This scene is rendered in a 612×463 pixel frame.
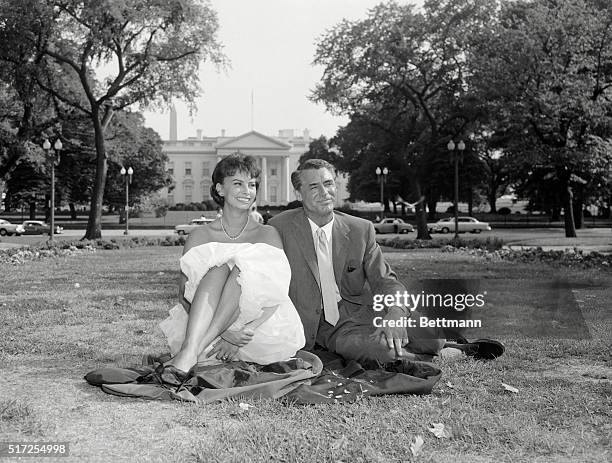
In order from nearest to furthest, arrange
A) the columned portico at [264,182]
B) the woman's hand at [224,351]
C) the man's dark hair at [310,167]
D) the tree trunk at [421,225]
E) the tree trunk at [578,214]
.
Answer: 1. the woman's hand at [224,351]
2. the man's dark hair at [310,167]
3. the tree trunk at [421,225]
4. the tree trunk at [578,214]
5. the columned portico at [264,182]

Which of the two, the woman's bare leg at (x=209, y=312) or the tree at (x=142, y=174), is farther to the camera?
the tree at (x=142, y=174)

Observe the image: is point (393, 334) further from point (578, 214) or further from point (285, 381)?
point (578, 214)

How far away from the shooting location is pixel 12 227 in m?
39.4

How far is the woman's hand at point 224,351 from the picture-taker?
14.8 feet

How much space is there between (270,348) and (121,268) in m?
10.2

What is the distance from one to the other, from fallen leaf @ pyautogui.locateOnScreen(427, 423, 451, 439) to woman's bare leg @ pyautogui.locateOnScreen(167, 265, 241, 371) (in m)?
1.55

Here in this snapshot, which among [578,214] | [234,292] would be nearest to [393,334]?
[234,292]

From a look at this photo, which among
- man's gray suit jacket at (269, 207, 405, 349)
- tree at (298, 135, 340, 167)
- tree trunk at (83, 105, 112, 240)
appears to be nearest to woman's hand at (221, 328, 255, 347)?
man's gray suit jacket at (269, 207, 405, 349)

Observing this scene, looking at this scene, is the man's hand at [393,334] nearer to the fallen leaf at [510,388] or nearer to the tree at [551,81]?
the fallen leaf at [510,388]

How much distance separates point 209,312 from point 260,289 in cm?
36

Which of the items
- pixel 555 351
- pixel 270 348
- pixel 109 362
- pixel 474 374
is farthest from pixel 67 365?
pixel 555 351

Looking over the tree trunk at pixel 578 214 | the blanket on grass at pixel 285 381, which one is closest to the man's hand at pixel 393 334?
the blanket on grass at pixel 285 381

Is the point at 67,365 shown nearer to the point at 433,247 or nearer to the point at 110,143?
the point at 433,247

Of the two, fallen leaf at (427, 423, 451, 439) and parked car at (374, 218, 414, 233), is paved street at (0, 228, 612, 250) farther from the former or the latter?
fallen leaf at (427, 423, 451, 439)
